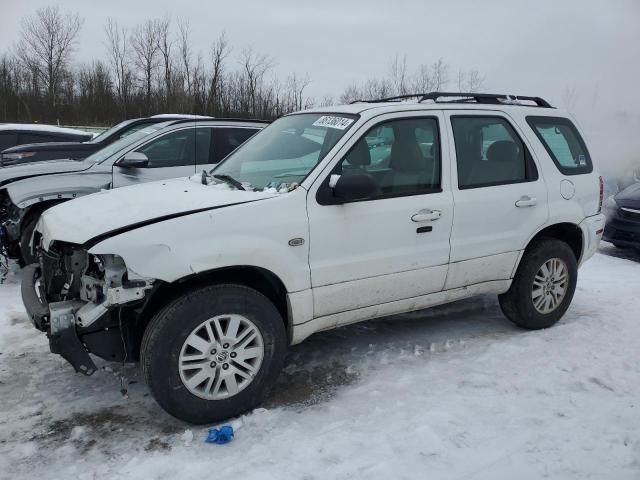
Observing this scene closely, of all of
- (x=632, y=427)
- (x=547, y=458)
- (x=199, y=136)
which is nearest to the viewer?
(x=547, y=458)

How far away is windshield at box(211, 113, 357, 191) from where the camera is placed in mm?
3707

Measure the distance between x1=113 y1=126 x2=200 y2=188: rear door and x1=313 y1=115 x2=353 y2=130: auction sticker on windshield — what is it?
337cm

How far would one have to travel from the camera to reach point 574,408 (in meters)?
3.48

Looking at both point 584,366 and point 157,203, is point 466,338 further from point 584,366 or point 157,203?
point 157,203

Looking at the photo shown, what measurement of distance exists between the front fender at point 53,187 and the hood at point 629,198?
744cm

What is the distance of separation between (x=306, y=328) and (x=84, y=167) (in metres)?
4.58

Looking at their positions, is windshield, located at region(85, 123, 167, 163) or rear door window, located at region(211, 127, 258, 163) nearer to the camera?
windshield, located at region(85, 123, 167, 163)

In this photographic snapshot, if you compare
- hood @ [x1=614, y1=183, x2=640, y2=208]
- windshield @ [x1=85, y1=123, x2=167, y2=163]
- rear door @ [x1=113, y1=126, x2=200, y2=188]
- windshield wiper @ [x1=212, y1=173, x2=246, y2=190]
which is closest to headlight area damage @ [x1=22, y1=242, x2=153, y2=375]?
windshield wiper @ [x1=212, y1=173, x2=246, y2=190]

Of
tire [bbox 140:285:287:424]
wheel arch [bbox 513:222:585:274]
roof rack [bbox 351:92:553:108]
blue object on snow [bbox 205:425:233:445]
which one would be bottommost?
blue object on snow [bbox 205:425:233:445]

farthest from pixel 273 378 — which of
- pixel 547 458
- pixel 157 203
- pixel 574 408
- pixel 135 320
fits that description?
pixel 574 408

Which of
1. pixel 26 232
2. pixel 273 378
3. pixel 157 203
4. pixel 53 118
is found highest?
pixel 53 118

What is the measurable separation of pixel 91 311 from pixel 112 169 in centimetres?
415

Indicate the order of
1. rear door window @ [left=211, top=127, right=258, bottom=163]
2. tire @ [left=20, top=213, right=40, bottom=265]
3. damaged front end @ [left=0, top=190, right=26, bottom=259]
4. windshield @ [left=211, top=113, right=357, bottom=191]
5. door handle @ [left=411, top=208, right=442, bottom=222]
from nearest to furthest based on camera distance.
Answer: windshield @ [left=211, top=113, right=357, bottom=191], door handle @ [left=411, top=208, right=442, bottom=222], tire @ [left=20, top=213, right=40, bottom=265], damaged front end @ [left=0, top=190, right=26, bottom=259], rear door window @ [left=211, top=127, right=258, bottom=163]

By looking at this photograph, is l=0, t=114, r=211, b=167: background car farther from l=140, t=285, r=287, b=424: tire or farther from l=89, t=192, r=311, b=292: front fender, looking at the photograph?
l=140, t=285, r=287, b=424: tire
